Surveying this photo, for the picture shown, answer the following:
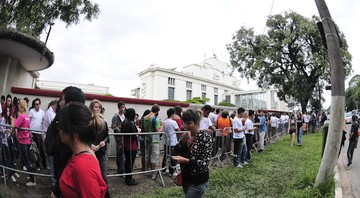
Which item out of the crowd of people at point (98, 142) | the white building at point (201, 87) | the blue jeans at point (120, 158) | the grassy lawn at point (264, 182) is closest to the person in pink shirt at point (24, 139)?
the crowd of people at point (98, 142)

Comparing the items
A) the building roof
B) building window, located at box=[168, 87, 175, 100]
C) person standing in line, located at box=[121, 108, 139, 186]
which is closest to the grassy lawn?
person standing in line, located at box=[121, 108, 139, 186]

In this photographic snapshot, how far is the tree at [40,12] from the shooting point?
690cm

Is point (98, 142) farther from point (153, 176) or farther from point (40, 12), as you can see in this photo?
point (40, 12)

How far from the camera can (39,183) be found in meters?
5.43

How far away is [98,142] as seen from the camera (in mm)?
4062

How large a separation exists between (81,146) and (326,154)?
521 cm

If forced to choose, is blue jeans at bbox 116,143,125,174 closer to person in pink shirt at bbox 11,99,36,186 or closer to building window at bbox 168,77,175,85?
person in pink shirt at bbox 11,99,36,186

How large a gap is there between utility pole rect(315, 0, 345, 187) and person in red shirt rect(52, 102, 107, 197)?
5073mm

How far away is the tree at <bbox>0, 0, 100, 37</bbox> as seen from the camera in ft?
22.6

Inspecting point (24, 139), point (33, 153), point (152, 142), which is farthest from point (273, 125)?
point (24, 139)

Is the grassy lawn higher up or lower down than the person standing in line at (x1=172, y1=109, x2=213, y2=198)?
lower down

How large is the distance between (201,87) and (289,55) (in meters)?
35.6

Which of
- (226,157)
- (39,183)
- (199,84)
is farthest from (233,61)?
(199,84)

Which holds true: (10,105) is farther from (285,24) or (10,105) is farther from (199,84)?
(199,84)
